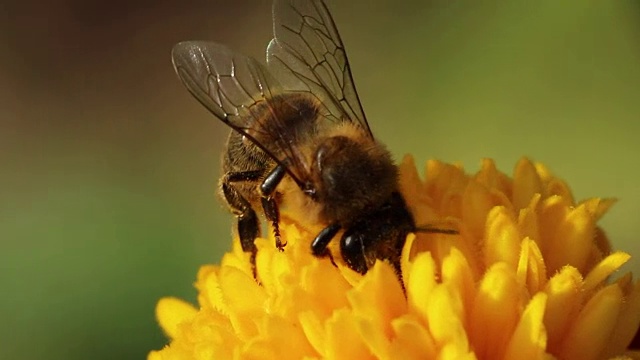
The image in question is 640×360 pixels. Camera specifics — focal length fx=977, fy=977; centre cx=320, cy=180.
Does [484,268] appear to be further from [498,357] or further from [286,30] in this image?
[286,30]

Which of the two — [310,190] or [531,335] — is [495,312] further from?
[310,190]

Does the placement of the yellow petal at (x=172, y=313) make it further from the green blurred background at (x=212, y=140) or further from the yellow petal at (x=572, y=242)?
the green blurred background at (x=212, y=140)

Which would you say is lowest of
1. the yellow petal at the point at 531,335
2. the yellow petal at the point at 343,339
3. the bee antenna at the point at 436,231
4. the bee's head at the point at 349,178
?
the yellow petal at the point at 531,335

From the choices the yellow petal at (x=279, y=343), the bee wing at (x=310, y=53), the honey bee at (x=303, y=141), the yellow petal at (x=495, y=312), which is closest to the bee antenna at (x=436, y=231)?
the honey bee at (x=303, y=141)

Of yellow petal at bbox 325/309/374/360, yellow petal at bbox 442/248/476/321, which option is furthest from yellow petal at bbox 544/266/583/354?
yellow petal at bbox 325/309/374/360

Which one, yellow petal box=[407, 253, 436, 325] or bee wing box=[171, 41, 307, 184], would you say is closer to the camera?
yellow petal box=[407, 253, 436, 325]

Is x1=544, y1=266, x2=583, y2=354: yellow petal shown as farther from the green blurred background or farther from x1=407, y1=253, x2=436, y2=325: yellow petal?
the green blurred background

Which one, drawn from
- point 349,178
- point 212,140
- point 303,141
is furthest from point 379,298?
point 212,140
